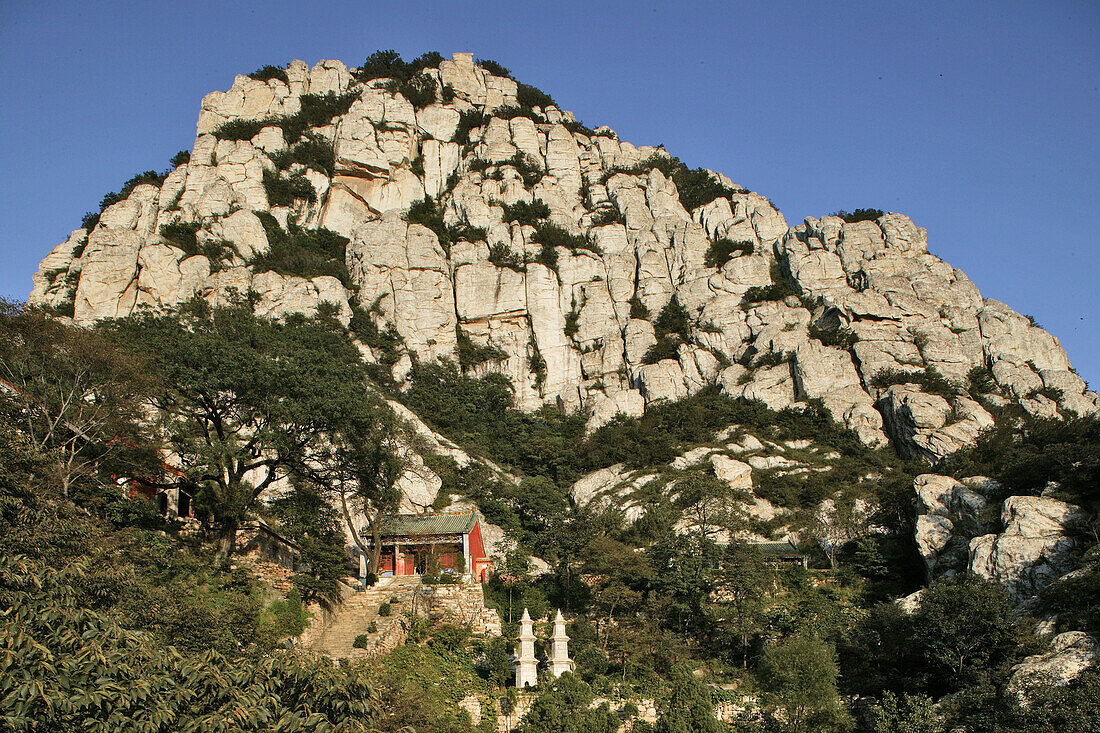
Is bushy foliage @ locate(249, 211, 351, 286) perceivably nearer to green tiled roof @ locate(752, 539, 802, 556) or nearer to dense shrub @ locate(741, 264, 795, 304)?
dense shrub @ locate(741, 264, 795, 304)

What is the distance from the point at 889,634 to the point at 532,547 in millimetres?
16946

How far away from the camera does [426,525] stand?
1302 inches

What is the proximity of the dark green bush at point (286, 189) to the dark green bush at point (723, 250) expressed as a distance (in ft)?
129

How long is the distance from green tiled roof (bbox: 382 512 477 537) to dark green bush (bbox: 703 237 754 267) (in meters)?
46.1

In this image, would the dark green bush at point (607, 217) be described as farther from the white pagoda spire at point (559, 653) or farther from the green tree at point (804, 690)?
the green tree at point (804, 690)

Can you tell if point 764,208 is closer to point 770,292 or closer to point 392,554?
point 770,292

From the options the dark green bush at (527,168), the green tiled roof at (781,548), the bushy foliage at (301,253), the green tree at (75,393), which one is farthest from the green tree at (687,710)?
the dark green bush at (527,168)

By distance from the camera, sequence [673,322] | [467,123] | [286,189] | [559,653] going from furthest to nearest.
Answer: [467,123] → [286,189] → [673,322] → [559,653]

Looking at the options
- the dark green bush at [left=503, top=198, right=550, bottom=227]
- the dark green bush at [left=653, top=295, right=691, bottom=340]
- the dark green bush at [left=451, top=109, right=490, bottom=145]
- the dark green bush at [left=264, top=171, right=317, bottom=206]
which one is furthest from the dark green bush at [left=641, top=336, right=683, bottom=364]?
the dark green bush at [left=264, top=171, right=317, bottom=206]

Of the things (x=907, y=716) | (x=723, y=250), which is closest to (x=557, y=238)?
(x=723, y=250)

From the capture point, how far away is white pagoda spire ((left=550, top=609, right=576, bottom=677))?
23.0 metres

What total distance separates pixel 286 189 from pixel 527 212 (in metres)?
23.5

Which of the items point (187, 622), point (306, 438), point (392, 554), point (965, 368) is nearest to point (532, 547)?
point (392, 554)

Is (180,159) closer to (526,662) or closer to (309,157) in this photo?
(309,157)
